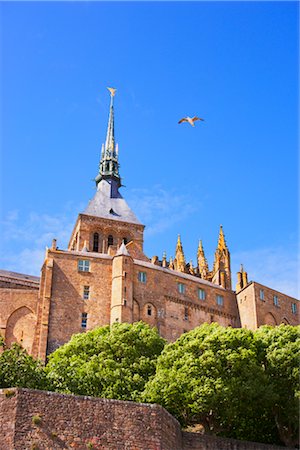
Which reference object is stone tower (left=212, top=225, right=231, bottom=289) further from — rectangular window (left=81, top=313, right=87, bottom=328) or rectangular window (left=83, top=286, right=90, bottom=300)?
rectangular window (left=81, top=313, right=87, bottom=328)

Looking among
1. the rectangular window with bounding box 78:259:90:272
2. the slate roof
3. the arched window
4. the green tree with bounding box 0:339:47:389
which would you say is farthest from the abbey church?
the green tree with bounding box 0:339:47:389

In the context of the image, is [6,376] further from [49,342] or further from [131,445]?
[49,342]

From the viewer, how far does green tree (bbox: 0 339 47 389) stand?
38.6 m

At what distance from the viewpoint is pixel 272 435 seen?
4122 cm

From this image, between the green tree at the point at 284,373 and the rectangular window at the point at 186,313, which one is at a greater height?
the rectangular window at the point at 186,313

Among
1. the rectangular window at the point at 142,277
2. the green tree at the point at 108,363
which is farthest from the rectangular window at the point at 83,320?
the green tree at the point at 108,363

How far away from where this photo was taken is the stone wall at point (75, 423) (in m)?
27.0

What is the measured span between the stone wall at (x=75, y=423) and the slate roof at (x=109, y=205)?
77912mm

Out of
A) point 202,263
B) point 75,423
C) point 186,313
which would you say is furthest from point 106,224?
point 75,423

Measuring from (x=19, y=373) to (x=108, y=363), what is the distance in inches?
399

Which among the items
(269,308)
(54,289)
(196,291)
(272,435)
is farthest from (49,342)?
(272,435)

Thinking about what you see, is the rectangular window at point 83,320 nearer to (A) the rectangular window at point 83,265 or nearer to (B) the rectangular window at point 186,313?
(A) the rectangular window at point 83,265

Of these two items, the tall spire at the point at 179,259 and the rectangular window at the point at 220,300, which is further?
the tall spire at the point at 179,259

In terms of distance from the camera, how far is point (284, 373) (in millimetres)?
41750
